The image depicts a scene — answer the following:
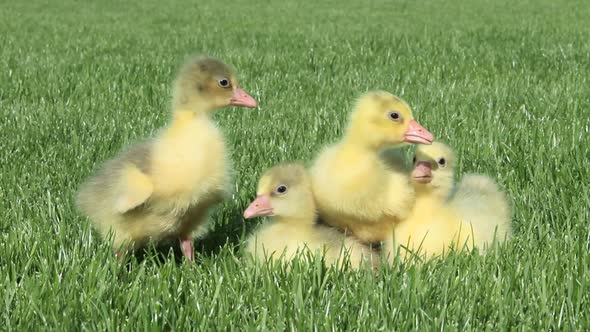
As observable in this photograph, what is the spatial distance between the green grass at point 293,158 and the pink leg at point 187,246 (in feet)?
0.29

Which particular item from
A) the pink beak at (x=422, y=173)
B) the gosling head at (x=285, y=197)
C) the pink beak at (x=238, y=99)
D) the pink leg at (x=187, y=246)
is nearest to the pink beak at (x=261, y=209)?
the gosling head at (x=285, y=197)

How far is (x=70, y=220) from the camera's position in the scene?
12.3 feet

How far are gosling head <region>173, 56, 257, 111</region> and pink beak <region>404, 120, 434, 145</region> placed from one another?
633 millimetres

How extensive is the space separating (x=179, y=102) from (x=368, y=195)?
831 millimetres

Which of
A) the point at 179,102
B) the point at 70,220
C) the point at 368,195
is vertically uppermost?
the point at 179,102

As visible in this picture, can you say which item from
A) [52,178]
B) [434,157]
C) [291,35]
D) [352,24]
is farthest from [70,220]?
[352,24]

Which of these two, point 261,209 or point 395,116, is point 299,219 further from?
point 395,116

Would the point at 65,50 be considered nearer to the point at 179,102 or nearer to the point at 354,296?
the point at 179,102

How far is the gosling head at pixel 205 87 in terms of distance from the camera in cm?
332

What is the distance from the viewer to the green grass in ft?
8.83

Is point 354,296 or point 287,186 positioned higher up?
point 287,186

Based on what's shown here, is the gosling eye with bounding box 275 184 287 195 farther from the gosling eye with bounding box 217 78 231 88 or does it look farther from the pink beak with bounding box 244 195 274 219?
the gosling eye with bounding box 217 78 231 88

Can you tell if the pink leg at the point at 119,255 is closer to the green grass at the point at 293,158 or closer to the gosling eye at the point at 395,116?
the green grass at the point at 293,158

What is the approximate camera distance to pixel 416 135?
319cm
